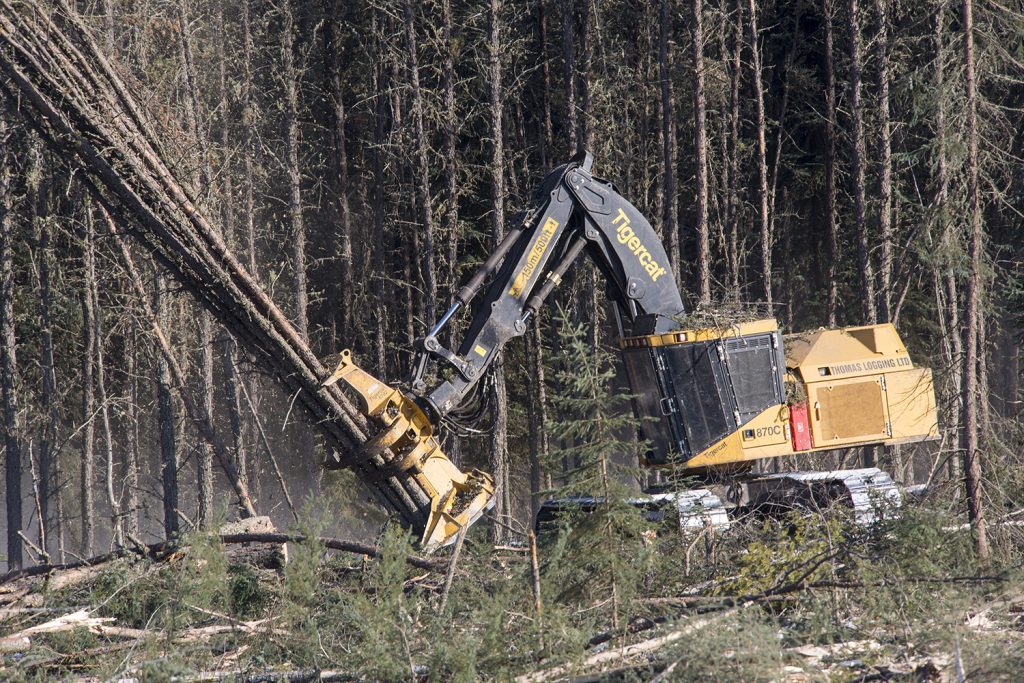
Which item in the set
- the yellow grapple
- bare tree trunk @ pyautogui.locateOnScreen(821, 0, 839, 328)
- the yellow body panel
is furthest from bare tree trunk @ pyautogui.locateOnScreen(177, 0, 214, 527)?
bare tree trunk @ pyautogui.locateOnScreen(821, 0, 839, 328)

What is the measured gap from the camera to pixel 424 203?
19531mm

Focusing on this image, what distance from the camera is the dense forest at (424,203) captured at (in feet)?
59.2

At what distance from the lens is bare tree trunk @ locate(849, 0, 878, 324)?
18609mm

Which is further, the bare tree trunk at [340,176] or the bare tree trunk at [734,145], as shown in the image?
the bare tree trunk at [340,176]

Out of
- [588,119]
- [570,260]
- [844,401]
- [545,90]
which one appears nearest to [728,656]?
[844,401]

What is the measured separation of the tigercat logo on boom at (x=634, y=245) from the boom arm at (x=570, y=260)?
1cm

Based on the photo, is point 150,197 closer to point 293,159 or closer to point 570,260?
point 570,260

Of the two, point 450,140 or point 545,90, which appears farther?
point 545,90

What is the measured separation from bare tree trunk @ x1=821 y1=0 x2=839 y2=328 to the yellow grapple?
560 inches

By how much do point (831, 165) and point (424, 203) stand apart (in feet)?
34.2

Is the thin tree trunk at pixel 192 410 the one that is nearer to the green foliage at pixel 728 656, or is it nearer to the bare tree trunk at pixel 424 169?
the bare tree trunk at pixel 424 169

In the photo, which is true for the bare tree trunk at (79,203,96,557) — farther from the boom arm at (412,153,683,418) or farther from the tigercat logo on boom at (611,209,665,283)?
the tigercat logo on boom at (611,209,665,283)

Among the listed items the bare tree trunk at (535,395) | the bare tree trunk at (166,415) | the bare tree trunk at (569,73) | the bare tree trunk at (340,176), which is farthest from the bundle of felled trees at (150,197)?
the bare tree trunk at (340,176)

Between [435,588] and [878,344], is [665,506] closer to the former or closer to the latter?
[435,588]
